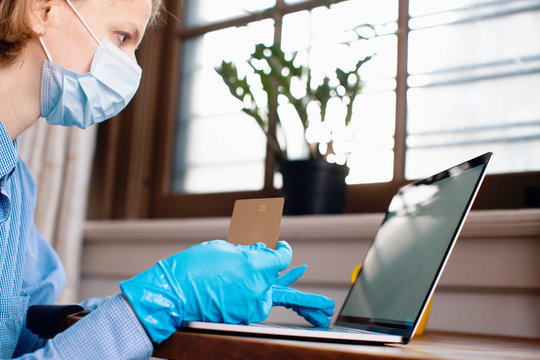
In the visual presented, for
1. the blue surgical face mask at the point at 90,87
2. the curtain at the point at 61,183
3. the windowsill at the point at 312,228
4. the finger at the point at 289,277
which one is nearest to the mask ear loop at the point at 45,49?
the blue surgical face mask at the point at 90,87

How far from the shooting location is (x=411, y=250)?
2.78ft

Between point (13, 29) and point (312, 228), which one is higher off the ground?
point (13, 29)

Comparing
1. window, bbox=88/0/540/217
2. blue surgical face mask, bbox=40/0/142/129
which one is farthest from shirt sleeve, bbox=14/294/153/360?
window, bbox=88/0/540/217

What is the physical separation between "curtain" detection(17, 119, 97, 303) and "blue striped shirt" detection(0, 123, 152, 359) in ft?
1.97

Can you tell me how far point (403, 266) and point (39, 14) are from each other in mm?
735

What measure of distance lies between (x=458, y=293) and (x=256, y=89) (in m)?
0.83

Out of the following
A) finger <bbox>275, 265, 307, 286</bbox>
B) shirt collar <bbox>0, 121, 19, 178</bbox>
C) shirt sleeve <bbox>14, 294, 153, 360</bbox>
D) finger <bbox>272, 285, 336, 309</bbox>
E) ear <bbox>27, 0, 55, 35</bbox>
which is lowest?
shirt sleeve <bbox>14, 294, 153, 360</bbox>

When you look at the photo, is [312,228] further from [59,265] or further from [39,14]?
[39,14]

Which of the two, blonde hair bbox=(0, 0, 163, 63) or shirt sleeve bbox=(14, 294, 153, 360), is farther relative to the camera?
blonde hair bbox=(0, 0, 163, 63)

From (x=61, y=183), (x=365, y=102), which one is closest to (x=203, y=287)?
(x=365, y=102)

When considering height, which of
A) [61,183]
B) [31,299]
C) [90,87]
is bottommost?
[31,299]

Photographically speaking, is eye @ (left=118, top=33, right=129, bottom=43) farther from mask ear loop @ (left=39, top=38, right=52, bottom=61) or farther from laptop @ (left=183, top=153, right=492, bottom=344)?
laptop @ (left=183, top=153, right=492, bottom=344)

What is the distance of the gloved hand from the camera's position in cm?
65

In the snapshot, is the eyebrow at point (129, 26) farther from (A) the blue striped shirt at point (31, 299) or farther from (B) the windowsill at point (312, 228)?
(B) the windowsill at point (312, 228)
